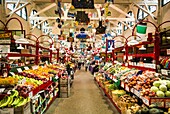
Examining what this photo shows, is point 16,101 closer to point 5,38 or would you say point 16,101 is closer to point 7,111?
point 7,111

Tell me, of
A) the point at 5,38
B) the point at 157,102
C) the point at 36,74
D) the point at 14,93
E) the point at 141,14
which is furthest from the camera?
the point at 141,14

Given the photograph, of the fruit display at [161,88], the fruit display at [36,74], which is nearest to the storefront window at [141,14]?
the fruit display at [36,74]

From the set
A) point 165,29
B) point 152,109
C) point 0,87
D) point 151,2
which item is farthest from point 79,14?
point 152,109

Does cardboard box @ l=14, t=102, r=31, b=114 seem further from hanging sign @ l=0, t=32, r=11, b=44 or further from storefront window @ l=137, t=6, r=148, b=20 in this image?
storefront window @ l=137, t=6, r=148, b=20

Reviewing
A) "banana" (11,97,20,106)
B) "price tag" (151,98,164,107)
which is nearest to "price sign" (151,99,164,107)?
"price tag" (151,98,164,107)

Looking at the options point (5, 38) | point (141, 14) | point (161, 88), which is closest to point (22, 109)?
point (5, 38)

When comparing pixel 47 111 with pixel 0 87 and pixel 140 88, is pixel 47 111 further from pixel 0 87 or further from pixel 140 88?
pixel 140 88

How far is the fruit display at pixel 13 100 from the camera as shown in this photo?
3.84 metres

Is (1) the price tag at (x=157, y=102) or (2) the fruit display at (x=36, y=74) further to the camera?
(2) the fruit display at (x=36, y=74)

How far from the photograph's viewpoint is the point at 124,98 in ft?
18.9

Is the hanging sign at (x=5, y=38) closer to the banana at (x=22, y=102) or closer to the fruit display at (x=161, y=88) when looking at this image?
the banana at (x=22, y=102)

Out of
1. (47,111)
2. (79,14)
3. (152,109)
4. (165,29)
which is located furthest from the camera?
(165,29)

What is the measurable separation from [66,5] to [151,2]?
221 inches

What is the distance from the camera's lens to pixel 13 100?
156 inches
